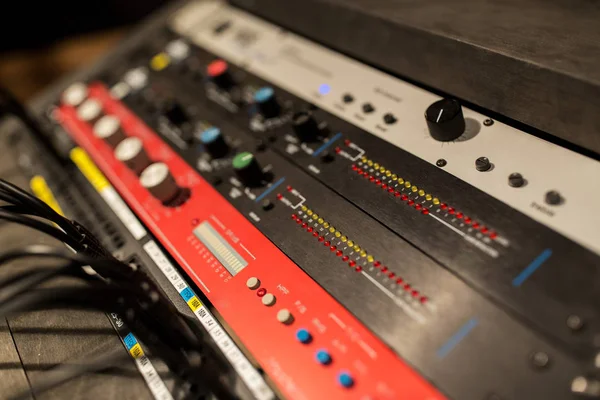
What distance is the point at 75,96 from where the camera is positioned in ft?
5.13

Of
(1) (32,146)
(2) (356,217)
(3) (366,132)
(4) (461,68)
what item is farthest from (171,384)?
(1) (32,146)

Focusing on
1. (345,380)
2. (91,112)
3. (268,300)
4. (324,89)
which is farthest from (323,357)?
(91,112)

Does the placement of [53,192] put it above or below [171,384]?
above

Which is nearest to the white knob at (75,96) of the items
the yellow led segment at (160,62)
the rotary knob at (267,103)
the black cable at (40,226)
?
the yellow led segment at (160,62)

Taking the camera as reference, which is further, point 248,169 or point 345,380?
point 248,169

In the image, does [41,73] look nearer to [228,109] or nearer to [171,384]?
[228,109]

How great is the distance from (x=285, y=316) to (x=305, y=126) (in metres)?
0.43

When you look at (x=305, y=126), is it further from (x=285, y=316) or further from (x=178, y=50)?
(x=178, y=50)

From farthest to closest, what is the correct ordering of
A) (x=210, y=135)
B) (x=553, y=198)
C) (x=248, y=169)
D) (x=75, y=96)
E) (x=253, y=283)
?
(x=75, y=96) → (x=210, y=135) → (x=248, y=169) → (x=253, y=283) → (x=553, y=198)

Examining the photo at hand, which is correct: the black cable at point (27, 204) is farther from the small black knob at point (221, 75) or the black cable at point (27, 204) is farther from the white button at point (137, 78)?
the white button at point (137, 78)

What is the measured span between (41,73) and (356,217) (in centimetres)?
264

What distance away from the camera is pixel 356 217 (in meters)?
0.97

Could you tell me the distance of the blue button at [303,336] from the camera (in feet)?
2.81

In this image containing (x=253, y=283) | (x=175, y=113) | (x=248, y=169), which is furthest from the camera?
(x=175, y=113)
